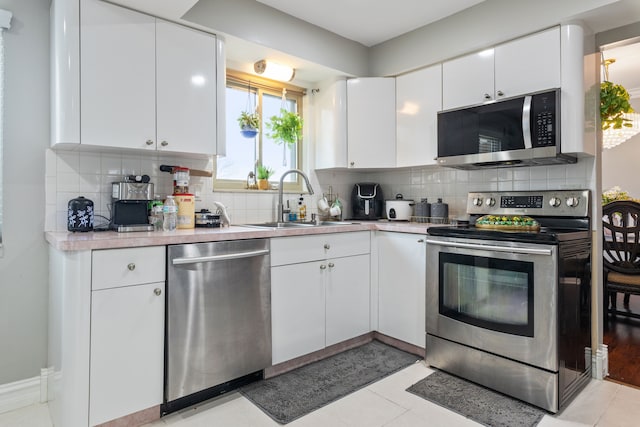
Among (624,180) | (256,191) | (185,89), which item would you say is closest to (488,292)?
(256,191)

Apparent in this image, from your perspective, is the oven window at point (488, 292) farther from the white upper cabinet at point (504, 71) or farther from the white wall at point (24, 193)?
the white wall at point (24, 193)

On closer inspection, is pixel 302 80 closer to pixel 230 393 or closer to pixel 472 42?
pixel 472 42

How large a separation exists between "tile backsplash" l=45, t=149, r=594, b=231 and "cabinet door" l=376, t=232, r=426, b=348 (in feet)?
2.22

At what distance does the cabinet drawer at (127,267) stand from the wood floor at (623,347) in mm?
2740

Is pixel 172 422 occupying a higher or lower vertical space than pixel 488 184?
lower

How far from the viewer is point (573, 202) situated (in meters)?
2.33


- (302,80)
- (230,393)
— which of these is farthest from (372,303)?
(302,80)

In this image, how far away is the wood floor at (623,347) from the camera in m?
2.32

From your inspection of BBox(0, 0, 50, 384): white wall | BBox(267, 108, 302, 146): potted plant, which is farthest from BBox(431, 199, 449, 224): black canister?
BBox(0, 0, 50, 384): white wall

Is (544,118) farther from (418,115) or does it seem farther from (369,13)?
(369,13)

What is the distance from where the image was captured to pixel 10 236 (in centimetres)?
200

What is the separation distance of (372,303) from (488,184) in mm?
1260

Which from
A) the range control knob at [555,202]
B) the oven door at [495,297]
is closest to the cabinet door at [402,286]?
the oven door at [495,297]

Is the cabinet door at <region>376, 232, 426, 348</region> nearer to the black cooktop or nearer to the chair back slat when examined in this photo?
the black cooktop
